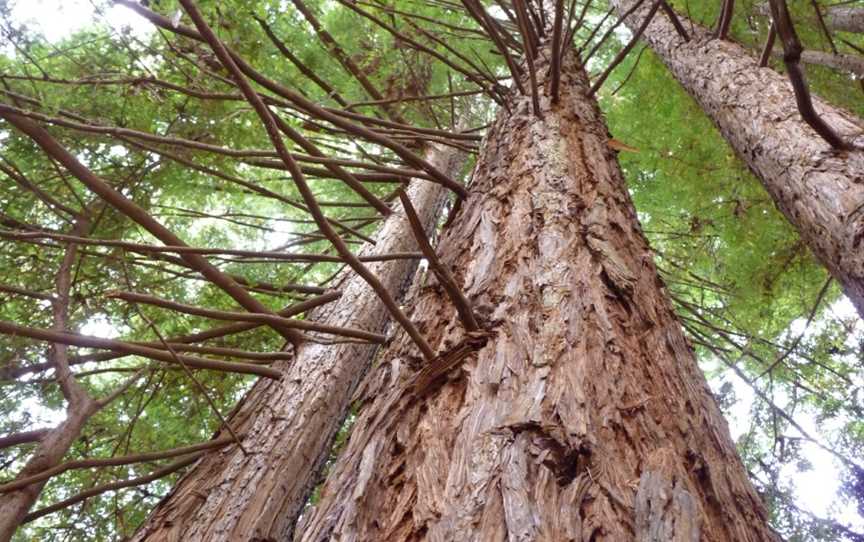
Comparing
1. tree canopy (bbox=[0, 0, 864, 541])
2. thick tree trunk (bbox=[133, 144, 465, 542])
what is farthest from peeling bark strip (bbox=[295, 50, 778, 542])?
thick tree trunk (bbox=[133, 144, 465, 542])

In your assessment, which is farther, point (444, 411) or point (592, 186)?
point (592, 186)

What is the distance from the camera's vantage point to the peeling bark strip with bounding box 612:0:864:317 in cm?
221

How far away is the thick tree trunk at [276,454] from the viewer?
284 centimetres

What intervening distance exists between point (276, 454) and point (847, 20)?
5190 millimetres

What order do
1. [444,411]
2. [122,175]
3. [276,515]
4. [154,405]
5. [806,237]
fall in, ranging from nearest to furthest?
1. [444,411]
2. [806,237]
3. [276,515]
4. [122,175]
5. [154,405]

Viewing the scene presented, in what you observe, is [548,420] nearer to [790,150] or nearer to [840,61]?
[790,150]

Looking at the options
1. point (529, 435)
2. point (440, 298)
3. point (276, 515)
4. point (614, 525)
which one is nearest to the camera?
point (614, 525)

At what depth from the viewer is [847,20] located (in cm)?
470

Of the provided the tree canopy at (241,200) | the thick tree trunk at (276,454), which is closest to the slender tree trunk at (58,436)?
the tree canopy at (241,200)

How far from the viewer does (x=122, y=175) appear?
3.77 meters

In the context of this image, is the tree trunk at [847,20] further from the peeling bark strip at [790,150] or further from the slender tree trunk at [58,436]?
the slender tree trunk at [58,436]

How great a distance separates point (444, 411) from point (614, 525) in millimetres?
393

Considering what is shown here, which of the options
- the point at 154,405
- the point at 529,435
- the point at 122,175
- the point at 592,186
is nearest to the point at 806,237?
the point at 592,186

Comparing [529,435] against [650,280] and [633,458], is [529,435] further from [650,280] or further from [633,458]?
[650,280]
